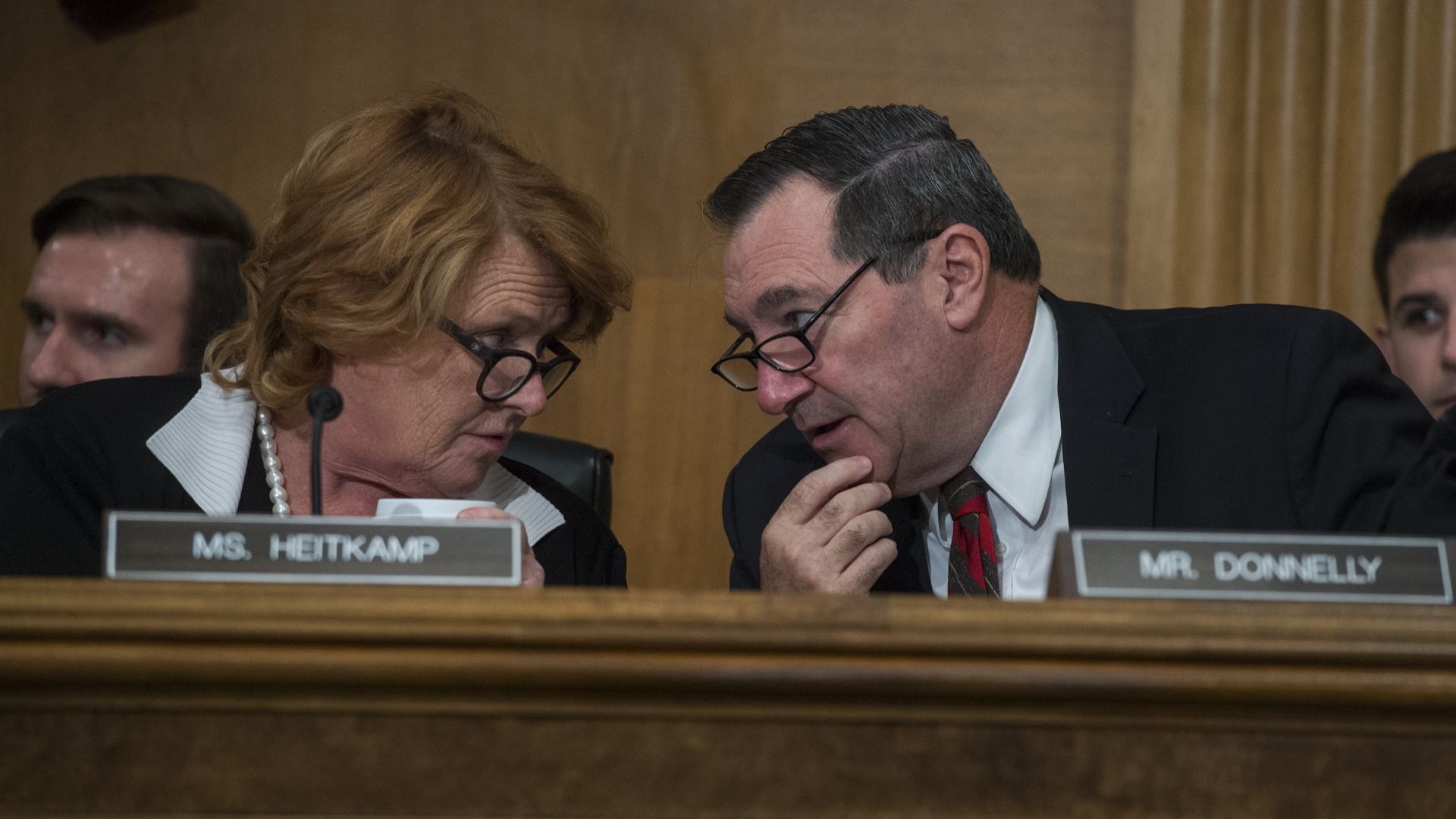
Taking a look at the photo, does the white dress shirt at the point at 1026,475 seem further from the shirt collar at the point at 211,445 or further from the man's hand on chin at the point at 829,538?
the shirt collar at the point at 211,445

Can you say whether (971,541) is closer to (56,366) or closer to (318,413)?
(318,413)

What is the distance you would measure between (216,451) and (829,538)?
0.75 meters

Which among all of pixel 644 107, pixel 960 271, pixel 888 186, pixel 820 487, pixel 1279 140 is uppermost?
pixel 644 107

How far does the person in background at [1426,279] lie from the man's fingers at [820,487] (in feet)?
3.63

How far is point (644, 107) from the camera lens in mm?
2984

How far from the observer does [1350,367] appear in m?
1.73

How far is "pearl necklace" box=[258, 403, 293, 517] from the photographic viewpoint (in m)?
1.73

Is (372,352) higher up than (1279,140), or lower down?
lower down

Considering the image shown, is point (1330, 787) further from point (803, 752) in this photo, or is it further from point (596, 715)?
point (596, 715)

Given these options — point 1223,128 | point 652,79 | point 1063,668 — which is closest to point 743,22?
point 652,79

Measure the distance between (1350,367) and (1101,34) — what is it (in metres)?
1.34

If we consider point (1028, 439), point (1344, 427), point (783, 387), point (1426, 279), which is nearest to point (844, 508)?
point (783, 387)

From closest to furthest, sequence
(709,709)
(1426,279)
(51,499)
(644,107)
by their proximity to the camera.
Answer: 1. (709,709)
2. (51,499)
3. (1426,279)
4. (644,107)

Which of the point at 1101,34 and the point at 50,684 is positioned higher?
the point at 1101,34
